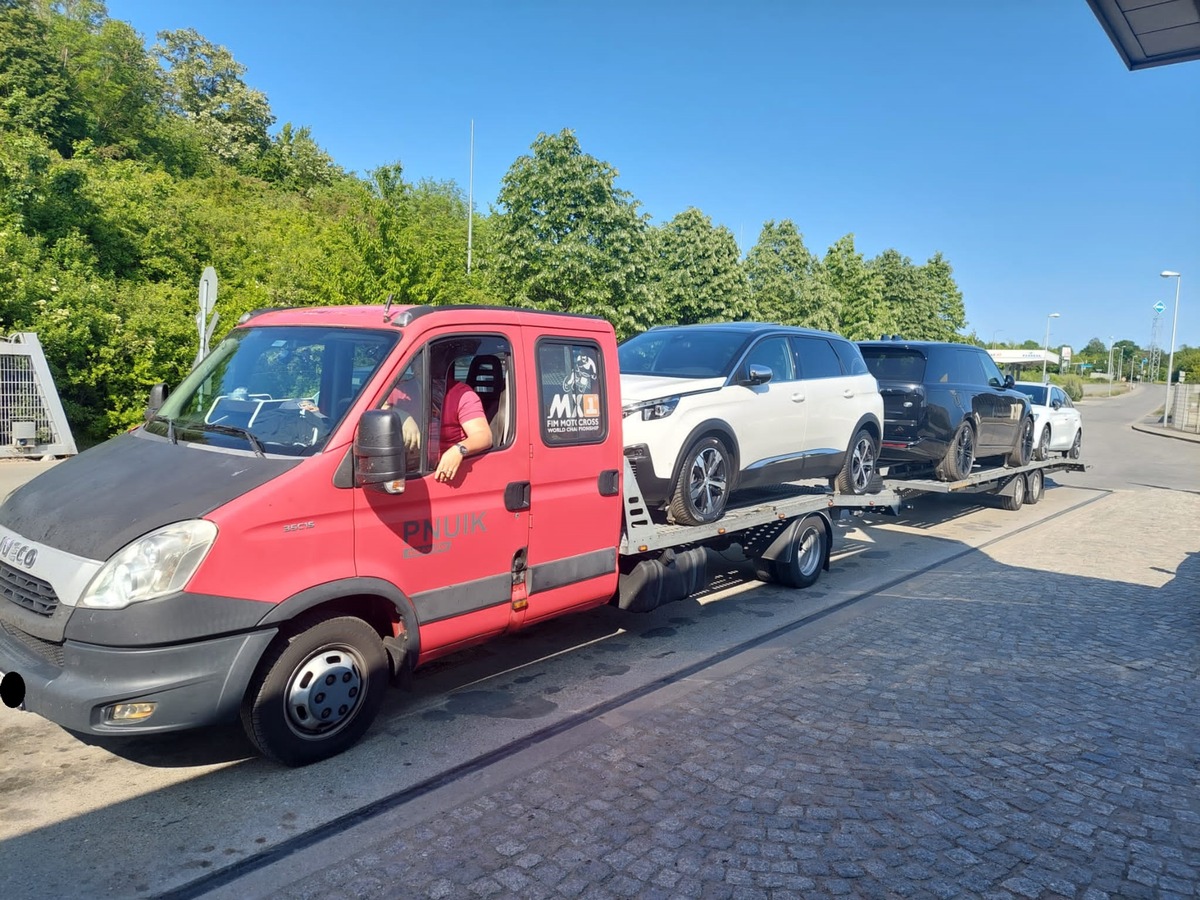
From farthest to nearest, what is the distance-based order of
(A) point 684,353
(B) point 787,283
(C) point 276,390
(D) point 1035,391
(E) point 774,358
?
(B) point 787,283 < (D) point 1035,391 < (E) point 774,358 < (A) point 684,353 < (C) point 276,390

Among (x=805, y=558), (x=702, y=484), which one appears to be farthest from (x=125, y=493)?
(x=805, y=558)

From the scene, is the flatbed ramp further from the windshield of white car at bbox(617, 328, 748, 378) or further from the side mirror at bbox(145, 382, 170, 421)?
the side mirror at bbox(145, 382, 170, 421)

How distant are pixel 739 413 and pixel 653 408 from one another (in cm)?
99

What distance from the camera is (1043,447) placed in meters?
15.4

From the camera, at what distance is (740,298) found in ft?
98.8

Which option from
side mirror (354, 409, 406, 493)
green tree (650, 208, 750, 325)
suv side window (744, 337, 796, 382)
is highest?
green tree (650, 208, 750, 325)

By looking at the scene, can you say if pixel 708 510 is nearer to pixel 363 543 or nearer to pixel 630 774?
pixel 630 774

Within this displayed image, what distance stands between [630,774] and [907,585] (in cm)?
533

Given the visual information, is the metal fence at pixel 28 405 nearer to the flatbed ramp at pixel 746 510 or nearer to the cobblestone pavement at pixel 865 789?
the flatbed ramp at pixel 746 510

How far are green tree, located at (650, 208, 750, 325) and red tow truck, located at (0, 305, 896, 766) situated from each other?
79.5 ft

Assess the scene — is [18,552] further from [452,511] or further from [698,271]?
[698,271]

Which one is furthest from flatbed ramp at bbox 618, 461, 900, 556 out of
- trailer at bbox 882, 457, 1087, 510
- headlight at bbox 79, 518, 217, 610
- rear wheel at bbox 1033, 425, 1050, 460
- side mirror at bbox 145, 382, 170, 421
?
rear wheel at bbox 1033, 425, 1050, 460

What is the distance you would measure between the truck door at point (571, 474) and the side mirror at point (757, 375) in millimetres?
1859

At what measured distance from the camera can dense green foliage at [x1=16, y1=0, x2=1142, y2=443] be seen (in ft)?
54.8
